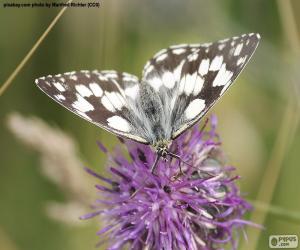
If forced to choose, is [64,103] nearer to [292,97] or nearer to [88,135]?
[88,135]

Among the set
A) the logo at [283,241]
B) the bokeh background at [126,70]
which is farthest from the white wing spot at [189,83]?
the logo at [283,241]

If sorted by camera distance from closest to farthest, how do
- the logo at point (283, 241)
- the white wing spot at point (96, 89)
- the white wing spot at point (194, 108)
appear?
1. the white wing spot at point (194, 108)
2. the white wing spot at point (96, 89)
3. the logo at point (283, 241)

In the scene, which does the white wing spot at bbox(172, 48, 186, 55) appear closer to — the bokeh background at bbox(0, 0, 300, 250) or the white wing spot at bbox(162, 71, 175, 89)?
the white wing spot at bbox(162, 71, 175, 89)

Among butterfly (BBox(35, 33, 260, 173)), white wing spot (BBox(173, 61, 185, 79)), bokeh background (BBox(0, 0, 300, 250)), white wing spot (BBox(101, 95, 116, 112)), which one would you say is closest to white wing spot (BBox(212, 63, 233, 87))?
butterfly (BBox(35, 33, 260, 173))

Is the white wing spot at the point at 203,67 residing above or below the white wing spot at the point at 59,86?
above

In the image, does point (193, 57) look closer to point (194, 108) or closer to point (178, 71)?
point (178, 71)

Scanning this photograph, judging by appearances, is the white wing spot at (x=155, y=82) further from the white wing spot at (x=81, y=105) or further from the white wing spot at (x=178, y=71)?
the white wing spot at (x=81, y=105)

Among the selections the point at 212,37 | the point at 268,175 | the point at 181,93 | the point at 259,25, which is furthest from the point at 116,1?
the point at 268,175

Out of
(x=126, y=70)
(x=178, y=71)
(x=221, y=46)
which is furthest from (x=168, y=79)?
(x=126, y=70)
